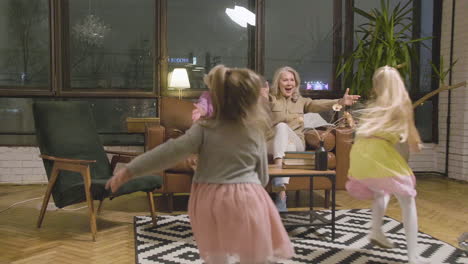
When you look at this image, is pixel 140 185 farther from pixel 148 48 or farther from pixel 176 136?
pixel 148 48

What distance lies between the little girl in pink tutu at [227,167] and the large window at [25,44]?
14.4 ft

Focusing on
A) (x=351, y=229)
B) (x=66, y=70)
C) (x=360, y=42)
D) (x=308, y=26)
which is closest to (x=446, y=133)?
(x=360, y=42)

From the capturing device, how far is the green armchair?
3.36 metres

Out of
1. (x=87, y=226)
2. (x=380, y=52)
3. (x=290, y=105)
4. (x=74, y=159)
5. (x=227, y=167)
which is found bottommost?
(x=87, y=226)

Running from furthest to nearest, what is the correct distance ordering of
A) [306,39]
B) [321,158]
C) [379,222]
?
[306,39]
[321,158]
[379,222]

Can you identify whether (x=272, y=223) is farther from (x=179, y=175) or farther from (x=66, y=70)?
(x=66, y=70)

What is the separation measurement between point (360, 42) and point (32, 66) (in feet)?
12.6

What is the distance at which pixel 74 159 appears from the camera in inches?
143

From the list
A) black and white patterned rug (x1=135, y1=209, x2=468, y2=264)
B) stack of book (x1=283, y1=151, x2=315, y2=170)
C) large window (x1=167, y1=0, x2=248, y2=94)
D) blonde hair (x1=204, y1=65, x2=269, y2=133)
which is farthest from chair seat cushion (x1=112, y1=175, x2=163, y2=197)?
large window (x1=167, y1=0, x2=248, y2=94)

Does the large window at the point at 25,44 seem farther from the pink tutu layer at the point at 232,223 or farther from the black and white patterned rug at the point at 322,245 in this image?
the pink tutu layer at the point at 232,223

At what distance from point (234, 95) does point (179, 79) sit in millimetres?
3741

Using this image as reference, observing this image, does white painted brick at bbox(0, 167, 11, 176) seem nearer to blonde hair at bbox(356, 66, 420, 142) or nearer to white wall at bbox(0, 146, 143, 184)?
white wall at bbox(0, 146, 143, 184)

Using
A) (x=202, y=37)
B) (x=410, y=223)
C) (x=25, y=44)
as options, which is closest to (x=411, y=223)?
(x=410, y=223)

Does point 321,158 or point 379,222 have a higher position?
point 321,158
